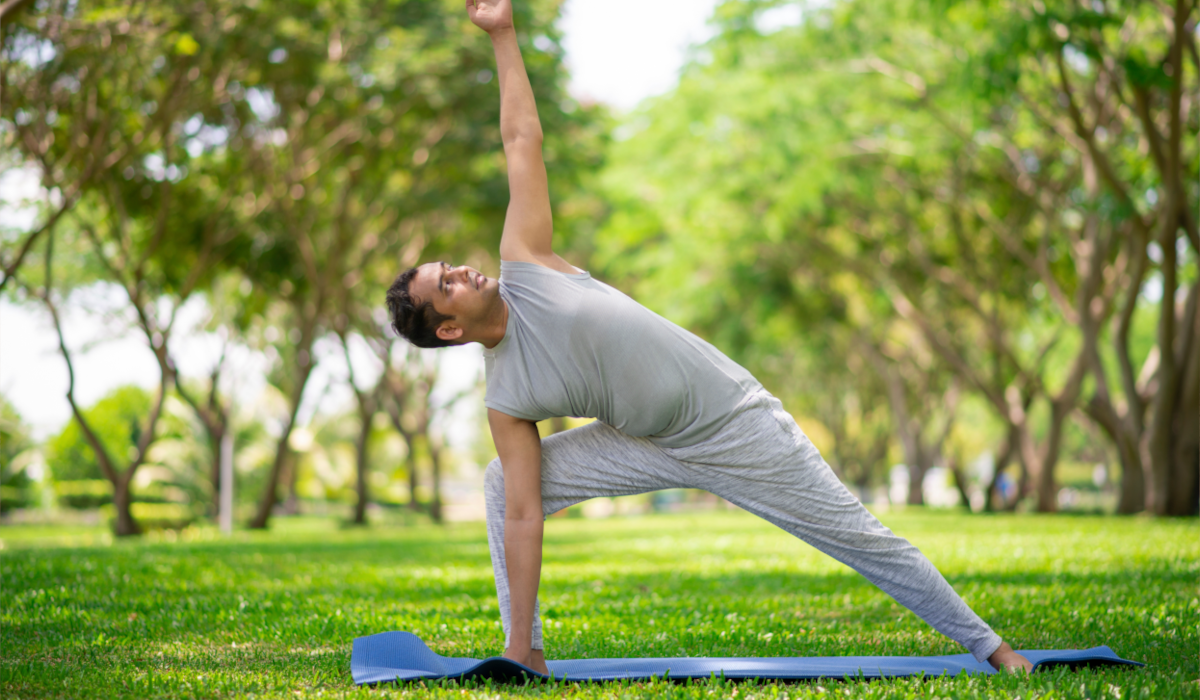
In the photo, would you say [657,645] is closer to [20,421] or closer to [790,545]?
[790,545]

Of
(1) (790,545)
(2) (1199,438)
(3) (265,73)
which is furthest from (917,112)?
(3) (265,73)

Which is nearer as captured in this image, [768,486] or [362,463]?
[768,486]

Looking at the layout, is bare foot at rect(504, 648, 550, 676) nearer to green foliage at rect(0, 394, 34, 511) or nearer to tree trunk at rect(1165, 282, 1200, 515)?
tree trunk at rect(1165, 282, 1200, 515)

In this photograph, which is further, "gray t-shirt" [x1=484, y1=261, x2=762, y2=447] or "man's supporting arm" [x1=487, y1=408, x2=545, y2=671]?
"man's supporting arm" [x1=487, y1=408, x2=545, y2=671]

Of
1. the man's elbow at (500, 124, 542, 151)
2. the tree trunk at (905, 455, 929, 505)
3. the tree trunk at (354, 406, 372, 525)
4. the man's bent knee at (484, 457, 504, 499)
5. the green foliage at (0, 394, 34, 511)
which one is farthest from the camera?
the tree trunk at (905, 455, 929, 505)

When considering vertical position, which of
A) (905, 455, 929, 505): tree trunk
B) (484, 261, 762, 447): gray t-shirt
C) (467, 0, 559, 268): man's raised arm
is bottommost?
(905, 455, 929, 505): tree trunk

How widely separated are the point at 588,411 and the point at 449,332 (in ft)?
2.03

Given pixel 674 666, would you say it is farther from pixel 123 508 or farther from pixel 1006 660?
pixel 123 508

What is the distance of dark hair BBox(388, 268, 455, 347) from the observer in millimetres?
3592

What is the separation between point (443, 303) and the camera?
3.59 metres

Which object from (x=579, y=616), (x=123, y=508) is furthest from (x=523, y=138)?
(x=123, y=508)

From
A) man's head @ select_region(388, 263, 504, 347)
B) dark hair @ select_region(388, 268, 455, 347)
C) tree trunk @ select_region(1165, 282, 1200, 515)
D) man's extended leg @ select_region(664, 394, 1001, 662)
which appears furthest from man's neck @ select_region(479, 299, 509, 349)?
tree trunk @ select_region(1165, 282, 1200, 515)

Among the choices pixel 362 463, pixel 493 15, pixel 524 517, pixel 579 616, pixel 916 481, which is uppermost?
pixel 493 15

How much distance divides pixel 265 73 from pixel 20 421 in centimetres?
2067
